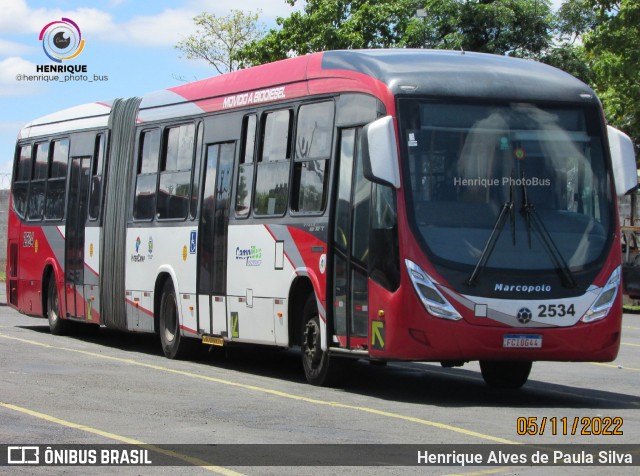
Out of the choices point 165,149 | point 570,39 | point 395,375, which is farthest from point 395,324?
point 570,39

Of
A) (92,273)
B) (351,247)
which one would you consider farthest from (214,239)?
(92,273)

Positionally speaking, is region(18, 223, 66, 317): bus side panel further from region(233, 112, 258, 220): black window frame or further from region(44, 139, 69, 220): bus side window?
region(233, 112, 258, 220): black window frame

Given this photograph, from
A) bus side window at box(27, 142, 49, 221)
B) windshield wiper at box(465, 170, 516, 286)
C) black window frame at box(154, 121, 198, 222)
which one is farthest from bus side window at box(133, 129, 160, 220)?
windshield wiper at box(465, 170, 516, 286)

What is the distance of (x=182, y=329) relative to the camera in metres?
18.7

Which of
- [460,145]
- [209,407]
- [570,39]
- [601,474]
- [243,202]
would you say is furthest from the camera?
[570,39]

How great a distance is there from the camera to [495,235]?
13617mm

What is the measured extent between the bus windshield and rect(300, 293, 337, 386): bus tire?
2.10 m

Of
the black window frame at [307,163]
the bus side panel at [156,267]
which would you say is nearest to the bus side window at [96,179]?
the bus side panel at [156,267]

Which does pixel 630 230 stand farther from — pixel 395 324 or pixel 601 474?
pixel 601 474

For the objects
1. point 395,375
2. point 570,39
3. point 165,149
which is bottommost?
point 395,375

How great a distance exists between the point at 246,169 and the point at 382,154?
156 inches

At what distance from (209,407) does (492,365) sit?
4.18m

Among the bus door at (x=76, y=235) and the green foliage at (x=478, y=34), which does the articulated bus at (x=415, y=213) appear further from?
the green foliage at (x=478, y=34)

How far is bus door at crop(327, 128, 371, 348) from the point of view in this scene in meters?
14.0
